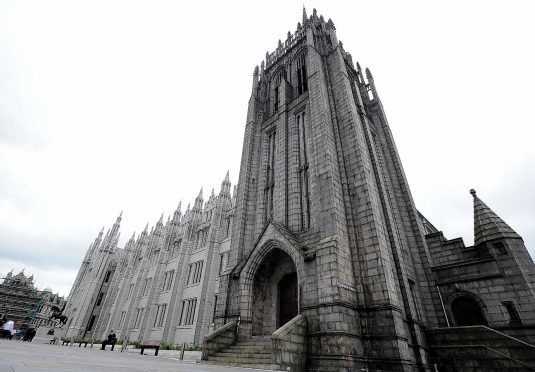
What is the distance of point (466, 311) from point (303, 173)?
1225 centimetres

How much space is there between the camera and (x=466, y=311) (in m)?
15.7

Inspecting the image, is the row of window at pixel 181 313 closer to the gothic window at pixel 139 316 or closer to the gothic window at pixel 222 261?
the gothic window at pixel 139 316

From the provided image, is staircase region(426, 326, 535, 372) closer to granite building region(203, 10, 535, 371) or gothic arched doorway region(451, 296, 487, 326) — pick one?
granite building region(203, 10, 535, 371)

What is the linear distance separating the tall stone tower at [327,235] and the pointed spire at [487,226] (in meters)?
3.20

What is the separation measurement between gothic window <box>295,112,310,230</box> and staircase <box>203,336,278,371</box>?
6503 millimetres

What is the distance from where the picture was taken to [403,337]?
11555 millimetres

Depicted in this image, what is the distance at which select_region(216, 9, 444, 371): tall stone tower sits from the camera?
1180cm

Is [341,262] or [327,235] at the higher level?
[327,235]

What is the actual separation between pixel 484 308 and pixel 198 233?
30.9 meters

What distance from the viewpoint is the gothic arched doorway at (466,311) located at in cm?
1517

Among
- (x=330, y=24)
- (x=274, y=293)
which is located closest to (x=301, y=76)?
(x=330, y=24)

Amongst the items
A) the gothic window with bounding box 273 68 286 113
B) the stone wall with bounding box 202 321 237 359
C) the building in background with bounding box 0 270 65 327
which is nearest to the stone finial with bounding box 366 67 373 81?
the gothic window with bounding box 273 68 286 113

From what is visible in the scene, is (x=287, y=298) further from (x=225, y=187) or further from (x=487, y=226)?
(x=225, y=187)

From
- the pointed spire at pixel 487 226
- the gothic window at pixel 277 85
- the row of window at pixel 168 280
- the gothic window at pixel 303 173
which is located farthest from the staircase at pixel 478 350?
the row of window at pixel 168 280
